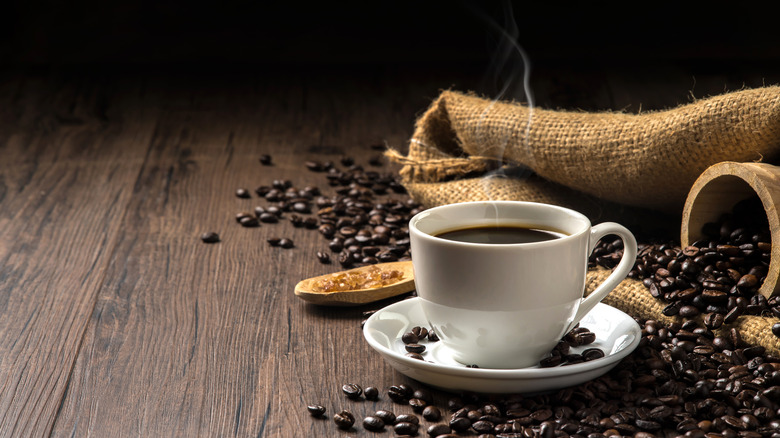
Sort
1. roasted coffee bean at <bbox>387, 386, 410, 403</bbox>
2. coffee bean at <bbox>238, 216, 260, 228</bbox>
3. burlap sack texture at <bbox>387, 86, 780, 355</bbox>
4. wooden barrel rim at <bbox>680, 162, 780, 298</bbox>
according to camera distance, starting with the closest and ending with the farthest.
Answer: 1. roasted coffee bean at <bbox>387, 386, 410, 403</bbox>
2. wooden barrel rim at <bbox>680, 162, 780, 298</bbox>
3. burlap sack texture at <bbox>387, 86, 780, 355</bbox>
4. coffee bean at <bbox>238, 216, 260, 228</bbox>

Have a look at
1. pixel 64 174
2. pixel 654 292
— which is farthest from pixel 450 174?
pixel 64 174

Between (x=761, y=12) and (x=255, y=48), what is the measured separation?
7.76ft

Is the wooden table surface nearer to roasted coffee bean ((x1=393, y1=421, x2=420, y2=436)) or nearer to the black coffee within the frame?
roasted coffee bean ((x1=393, y1=421, x2=420, y2=436))

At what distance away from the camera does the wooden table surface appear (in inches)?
53.9

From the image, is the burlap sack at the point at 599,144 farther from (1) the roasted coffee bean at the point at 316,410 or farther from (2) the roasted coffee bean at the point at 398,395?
(1) the roasted coffee bean at the point at 316,410

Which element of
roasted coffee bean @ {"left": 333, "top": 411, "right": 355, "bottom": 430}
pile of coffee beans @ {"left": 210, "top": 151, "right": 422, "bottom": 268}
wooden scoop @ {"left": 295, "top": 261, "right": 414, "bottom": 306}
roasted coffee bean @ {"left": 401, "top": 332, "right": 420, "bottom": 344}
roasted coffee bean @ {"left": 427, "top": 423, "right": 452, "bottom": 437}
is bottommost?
pile of coffee beans @ {"left": 210, "top": 151, "right": 422, "bottom": 268}

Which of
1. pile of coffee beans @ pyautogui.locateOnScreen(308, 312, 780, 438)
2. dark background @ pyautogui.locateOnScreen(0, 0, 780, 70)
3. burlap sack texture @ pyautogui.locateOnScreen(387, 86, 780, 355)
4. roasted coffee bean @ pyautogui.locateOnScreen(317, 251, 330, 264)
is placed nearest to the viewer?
pile of coffee beans @ pyautogui.locateOnScreen(308, 312, 780, 438)

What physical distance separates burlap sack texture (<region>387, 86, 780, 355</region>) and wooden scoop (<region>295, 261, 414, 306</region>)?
40 centimetres

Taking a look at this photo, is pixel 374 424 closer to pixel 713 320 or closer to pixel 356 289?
pixel 356 289

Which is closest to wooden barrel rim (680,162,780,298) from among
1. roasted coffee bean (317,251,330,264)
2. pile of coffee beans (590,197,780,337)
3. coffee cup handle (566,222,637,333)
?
pile of coffee beans (590,197,780,337)

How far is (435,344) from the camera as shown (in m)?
1.44

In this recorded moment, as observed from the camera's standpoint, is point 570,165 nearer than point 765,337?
No

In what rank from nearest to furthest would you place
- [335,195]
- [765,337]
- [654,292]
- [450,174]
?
[765,337] → [654,292] → [450,174] → [335,195]

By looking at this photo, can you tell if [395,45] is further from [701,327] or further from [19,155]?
[701,327]
